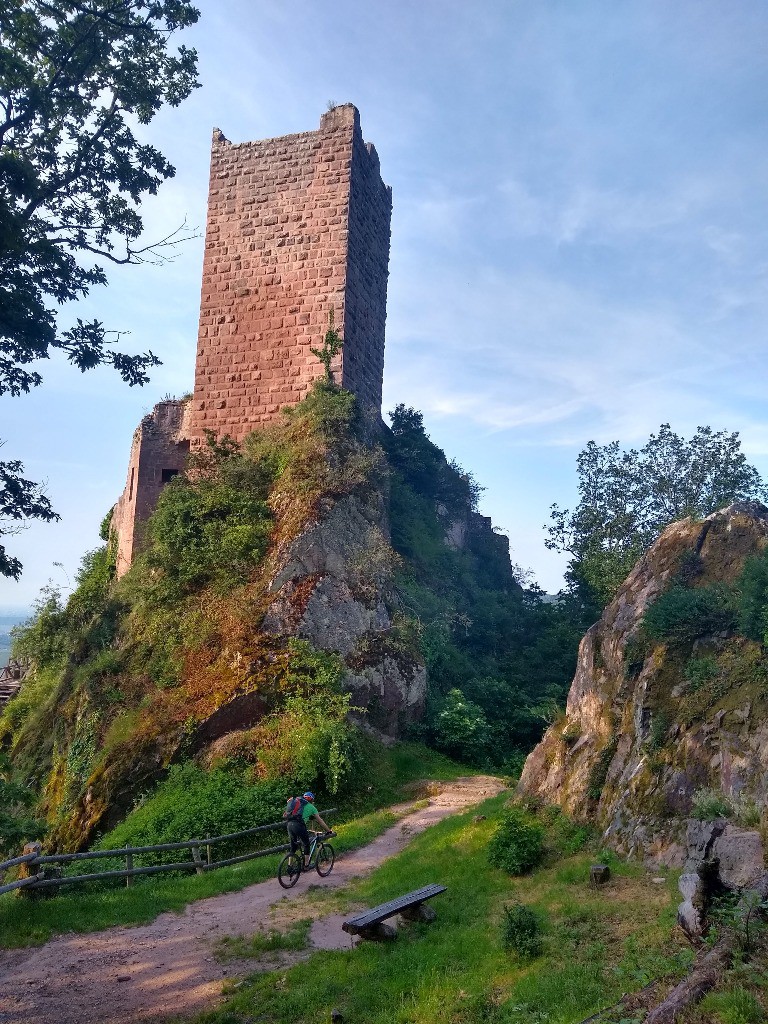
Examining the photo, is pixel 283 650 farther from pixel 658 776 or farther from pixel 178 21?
pixel 178 21

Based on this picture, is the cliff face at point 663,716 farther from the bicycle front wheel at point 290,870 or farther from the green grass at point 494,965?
the bicycle front wheel at point 290,870

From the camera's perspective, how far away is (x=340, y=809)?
45.2ft

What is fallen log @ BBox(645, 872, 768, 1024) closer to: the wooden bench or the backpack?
the wooden bench

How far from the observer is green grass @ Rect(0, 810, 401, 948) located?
849 cm

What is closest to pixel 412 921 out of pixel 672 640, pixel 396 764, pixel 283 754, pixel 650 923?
pixel 650 923

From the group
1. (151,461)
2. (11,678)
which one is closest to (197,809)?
(151,461)

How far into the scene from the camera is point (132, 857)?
11000mm

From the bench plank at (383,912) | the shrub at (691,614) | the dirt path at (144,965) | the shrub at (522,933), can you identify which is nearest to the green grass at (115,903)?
the dirt path at (144,965)

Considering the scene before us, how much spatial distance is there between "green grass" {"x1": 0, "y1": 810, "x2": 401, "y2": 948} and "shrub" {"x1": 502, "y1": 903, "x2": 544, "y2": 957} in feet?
15.8

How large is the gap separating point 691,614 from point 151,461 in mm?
15542

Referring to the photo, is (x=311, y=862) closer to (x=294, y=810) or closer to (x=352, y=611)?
(x=294, y=810)

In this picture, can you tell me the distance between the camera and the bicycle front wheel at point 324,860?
11016mm

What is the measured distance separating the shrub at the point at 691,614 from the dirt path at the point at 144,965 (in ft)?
19.1

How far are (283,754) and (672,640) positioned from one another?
24.9ft
